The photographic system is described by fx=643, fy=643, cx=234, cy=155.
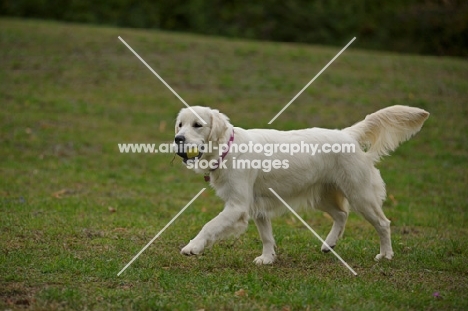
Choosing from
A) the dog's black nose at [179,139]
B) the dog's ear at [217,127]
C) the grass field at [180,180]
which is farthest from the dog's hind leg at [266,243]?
the dog's black nose at [179,139]

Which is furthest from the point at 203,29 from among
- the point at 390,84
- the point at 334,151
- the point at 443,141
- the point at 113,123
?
the point at 334,151

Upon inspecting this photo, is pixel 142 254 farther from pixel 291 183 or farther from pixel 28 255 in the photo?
pixel 291 183

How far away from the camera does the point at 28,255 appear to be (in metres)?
6.93

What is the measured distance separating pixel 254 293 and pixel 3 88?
48.0 ft

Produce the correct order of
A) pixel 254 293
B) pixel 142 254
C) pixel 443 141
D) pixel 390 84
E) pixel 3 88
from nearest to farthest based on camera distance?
pixel 254 293 → pixel 142 254 → pixel 443 141 → pixel 3 88 → pixel 390 84

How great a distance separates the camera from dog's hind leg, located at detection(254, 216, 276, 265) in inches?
291

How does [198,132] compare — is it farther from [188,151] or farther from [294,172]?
[294,172]

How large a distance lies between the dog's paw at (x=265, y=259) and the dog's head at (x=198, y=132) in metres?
1.35

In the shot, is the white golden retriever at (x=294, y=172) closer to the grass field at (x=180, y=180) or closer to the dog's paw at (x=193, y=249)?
the dog's paw at (x=193, y=249)

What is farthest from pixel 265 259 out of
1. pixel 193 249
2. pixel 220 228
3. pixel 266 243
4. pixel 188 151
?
pixel 188 151

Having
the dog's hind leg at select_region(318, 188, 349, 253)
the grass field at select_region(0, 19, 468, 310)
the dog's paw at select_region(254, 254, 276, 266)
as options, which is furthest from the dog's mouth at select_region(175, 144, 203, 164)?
the dog's hind leg at select_region(318, 188, 349, 253)

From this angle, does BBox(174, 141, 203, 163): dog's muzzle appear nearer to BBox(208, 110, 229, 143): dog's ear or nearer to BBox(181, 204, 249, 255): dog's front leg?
BBox(208, 110, 229, 143): dog's ear

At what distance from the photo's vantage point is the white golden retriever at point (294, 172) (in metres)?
6.98

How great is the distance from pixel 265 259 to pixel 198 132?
1690mm
